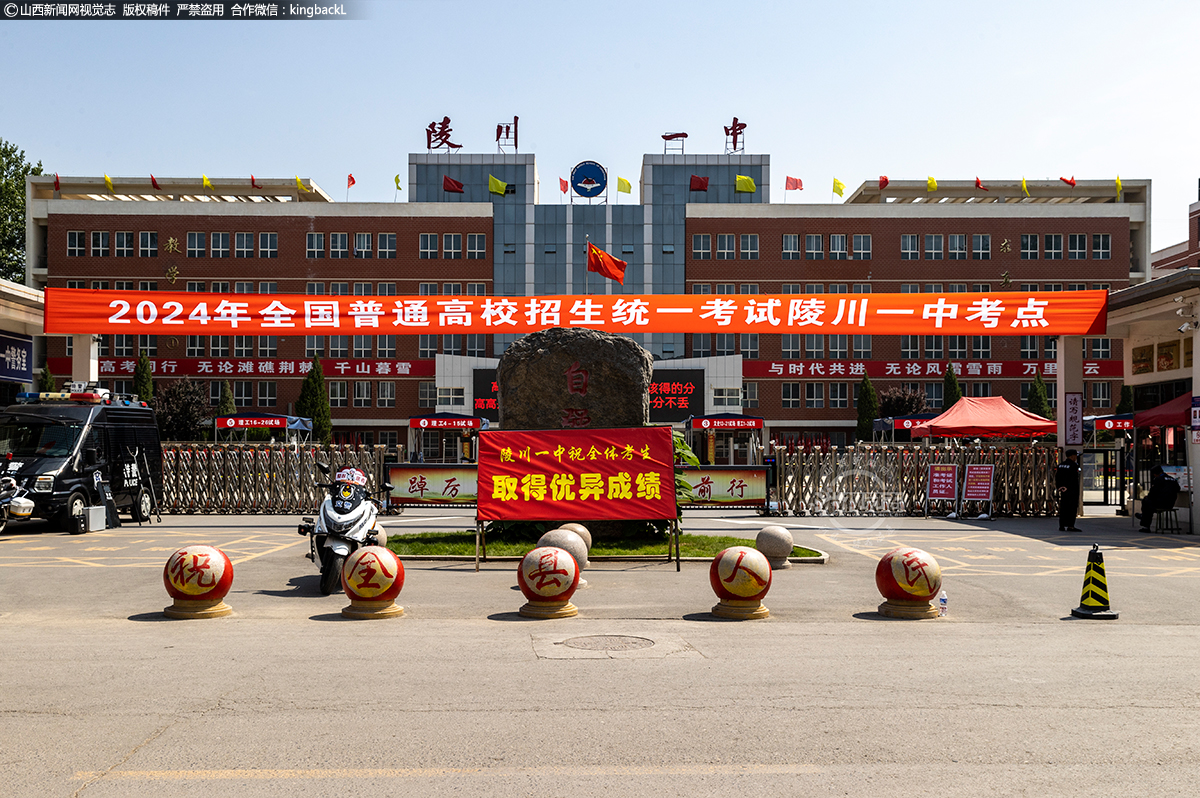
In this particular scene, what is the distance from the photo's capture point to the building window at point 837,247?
68.5m

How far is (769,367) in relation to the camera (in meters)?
67.1

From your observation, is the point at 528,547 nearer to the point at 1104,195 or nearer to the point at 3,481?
the point at 3,481

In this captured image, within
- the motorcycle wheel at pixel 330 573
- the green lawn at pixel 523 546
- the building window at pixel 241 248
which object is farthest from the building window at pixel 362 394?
the motorcycle wheel at pixel 330 573

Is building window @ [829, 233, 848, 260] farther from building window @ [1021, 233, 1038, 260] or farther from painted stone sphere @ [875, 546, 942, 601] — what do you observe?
painted stone sphere @ [875, 546, 942, 601]

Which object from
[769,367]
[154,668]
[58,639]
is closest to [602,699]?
[154,668]

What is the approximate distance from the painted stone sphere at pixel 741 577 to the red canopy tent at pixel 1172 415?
16.0 metres

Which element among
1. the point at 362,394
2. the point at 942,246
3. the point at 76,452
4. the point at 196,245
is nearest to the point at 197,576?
the point at 76,452

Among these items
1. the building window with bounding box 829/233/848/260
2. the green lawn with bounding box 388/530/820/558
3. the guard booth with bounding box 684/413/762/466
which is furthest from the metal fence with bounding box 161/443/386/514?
the building window with bounding box 829/233/848/260

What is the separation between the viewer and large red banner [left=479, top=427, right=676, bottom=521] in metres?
14.7

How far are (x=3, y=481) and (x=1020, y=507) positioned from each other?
24.8 metres

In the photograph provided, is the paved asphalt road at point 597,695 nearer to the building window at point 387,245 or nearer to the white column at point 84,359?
the white column at point 84,359

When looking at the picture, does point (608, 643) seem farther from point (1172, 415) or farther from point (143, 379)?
point (143, 379)

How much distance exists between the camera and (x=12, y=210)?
6631 cm

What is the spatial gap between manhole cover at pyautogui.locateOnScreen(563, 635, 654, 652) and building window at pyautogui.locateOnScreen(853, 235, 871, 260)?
207ft
